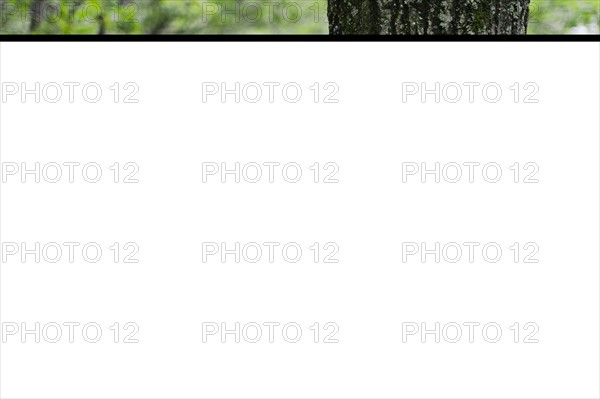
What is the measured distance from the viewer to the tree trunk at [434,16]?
2146 mm

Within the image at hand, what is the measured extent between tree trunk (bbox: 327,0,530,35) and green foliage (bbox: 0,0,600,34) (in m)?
5.00

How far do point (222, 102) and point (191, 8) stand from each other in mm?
6852

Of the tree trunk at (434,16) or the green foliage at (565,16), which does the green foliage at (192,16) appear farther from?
the tree trunk at (434,16)

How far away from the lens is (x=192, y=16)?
9.20 meters

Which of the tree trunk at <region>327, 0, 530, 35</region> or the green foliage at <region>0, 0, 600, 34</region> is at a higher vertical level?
the green foliage at <region>0, 0, 600, 34</region>

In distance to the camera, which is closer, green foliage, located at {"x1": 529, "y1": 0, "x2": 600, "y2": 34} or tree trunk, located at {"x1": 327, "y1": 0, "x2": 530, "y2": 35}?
tree trunk, located at {"x1": 327, "y1": 0, "x2": 530, "y2": 35}

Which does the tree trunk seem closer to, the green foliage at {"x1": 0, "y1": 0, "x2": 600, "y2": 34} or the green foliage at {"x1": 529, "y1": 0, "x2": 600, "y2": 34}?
the green foliage at {"x1": 0, "y1": 0, "x2": 600, "y2": 34}

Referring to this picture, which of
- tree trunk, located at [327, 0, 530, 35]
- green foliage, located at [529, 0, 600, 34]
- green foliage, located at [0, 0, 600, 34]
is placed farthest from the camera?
green foliage, located at [529, 0, 600, 34]

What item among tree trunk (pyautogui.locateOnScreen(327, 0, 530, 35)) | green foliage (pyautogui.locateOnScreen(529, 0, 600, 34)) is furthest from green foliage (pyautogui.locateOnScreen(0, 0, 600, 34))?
tree trunk (pyautogui.locateOnScreen(327, 0, 530, 35))

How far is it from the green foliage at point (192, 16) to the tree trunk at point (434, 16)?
4997mm

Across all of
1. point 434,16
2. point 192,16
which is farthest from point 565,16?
point 434,16

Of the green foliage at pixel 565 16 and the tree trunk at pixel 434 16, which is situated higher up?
the green foliage at pixel 565 16

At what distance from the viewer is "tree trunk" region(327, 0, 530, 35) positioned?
7.04 feet

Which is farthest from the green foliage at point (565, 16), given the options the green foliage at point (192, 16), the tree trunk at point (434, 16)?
the tree trunk at point (434, 16)
